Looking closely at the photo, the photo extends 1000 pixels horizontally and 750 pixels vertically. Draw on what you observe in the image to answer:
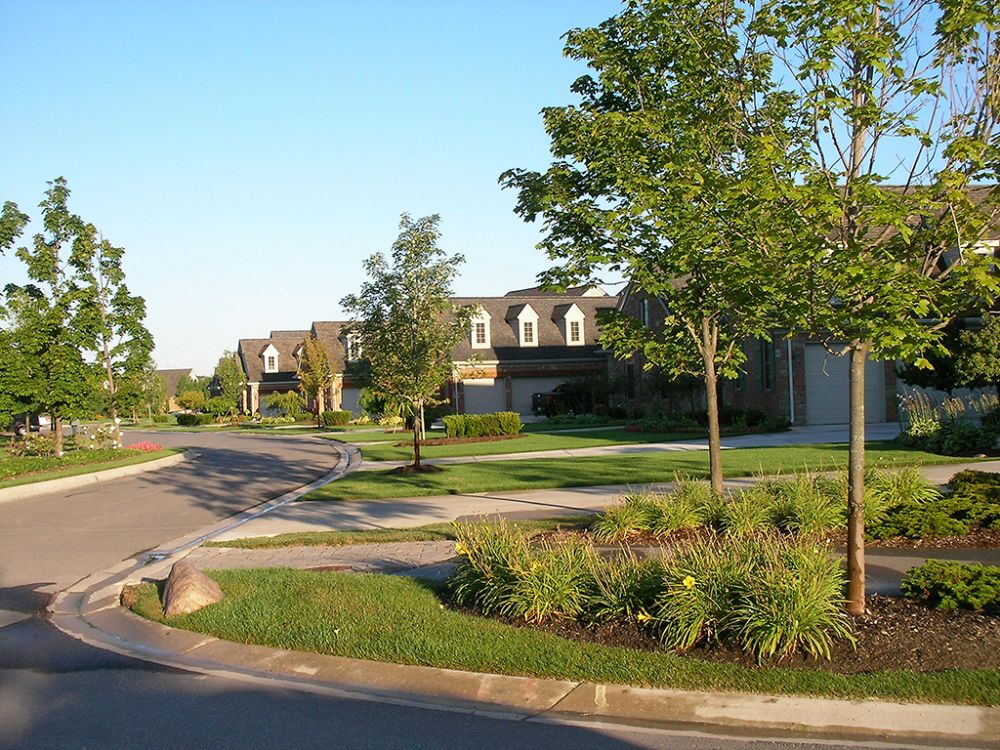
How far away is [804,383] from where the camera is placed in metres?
30.6

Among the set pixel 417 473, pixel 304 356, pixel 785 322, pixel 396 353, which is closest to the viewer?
pixel 785 322

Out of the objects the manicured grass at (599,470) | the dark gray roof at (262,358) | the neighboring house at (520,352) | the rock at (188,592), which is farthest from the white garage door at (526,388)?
the rock at (188,592)

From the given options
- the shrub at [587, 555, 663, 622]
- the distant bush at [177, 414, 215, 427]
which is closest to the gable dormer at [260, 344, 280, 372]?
the distant bush at [177, 414, 215, 427]

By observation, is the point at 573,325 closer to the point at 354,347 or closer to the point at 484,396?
the point at 484,396

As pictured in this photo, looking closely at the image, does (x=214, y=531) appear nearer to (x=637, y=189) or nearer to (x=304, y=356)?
(x=637, y=189)

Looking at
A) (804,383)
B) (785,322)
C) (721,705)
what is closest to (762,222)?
(785,322)

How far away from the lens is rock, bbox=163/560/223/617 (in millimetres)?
8914

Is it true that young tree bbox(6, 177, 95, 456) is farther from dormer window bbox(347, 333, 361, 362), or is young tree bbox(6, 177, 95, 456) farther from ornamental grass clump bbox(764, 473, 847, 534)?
ornamental grass clump bbox(764, 473, 847, 534)

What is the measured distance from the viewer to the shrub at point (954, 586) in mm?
7004

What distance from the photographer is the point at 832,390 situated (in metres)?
30.7

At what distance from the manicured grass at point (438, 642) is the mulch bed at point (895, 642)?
18 cm

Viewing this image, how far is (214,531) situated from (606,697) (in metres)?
10.4

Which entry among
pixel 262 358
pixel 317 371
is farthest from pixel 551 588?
pixel 262 358

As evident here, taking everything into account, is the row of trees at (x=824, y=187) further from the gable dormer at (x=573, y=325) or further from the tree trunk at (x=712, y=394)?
the gable dormer at (x=573, y=325)
